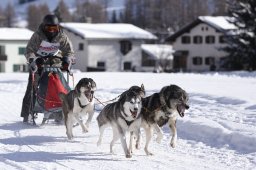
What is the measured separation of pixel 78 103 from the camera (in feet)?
29.3

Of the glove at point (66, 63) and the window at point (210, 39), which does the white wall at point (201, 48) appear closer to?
the window at point (210, 39)

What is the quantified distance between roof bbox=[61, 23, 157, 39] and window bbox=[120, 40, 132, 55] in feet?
2.96

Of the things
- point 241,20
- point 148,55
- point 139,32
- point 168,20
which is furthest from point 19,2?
point 241,20

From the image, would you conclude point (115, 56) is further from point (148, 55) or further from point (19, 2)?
point (19, 2)

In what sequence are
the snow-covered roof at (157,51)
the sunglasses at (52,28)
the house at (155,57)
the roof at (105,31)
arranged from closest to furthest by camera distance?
the sunglasses at (52,28)
the roof at (105,31)
the house at (155,57)
the snow-covered roof at (157,51)

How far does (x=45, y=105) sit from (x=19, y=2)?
177 metres

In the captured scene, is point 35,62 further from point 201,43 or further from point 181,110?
point 201,43

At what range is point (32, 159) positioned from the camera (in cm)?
724

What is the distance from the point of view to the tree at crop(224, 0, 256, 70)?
4325 centimetres

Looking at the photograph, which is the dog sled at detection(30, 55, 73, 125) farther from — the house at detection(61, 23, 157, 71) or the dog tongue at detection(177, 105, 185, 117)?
the house at detection(61, 23, 157, 71)

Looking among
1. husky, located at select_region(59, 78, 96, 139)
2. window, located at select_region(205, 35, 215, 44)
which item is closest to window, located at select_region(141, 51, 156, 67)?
window, located at select_region(205, 35, 215, 44)

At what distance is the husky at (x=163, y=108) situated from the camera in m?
7.45

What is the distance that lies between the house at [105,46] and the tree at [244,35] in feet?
54.6

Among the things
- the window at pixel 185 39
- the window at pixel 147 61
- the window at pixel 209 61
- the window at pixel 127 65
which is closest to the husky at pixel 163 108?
the window at pixel 209 61
